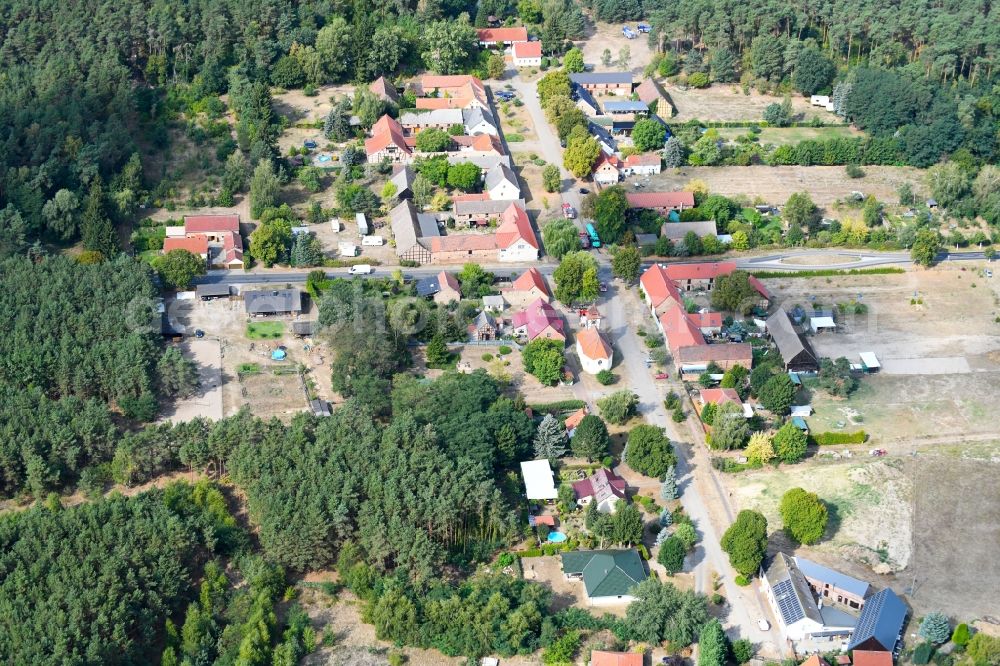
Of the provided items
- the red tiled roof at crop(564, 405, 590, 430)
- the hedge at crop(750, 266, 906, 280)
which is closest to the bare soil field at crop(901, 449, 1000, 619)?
the red tiled roof at crop(564, 405, 590, 430)

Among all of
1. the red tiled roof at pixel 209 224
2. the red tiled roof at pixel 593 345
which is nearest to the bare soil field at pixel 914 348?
the red tiled roof at pixel 593 345

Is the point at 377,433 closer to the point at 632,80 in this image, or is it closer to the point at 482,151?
the point at 482,151

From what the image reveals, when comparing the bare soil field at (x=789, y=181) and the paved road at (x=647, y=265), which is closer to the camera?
the paved road at (x=647, y=265)

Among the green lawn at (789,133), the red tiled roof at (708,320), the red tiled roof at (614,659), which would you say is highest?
the red tiled roof at (614,659)

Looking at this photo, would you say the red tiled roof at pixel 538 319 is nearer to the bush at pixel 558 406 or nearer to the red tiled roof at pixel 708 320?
the bush at pixel 558 406

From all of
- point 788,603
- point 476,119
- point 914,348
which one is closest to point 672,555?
point 788,603

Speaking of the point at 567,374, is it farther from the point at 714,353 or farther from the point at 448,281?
the point at 448,281

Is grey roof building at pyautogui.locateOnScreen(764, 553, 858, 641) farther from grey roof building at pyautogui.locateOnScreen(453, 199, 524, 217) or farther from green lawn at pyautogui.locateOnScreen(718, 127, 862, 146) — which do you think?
green lawn at pyautogui.locateOnScreen(718, 127, 862, 146)
